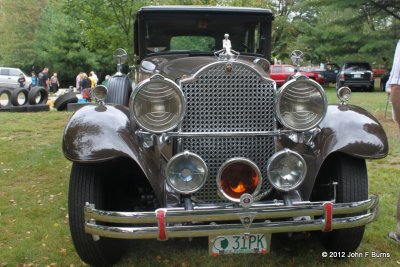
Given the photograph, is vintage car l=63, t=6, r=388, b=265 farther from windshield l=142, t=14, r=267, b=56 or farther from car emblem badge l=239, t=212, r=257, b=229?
windshield l=142, t=14, r=267, b=56

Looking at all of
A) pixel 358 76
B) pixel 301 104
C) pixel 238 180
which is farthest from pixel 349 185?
pixel 358 76

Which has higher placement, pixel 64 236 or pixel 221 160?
pixel 221 160

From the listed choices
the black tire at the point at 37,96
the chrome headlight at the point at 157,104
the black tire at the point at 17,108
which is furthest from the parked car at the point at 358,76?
the chrome headlight at the point at 157,104

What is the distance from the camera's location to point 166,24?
5.18 m

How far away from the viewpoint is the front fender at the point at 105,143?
3039 millimetres

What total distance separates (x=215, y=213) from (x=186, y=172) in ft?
1.16

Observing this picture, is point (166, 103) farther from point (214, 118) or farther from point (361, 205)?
point (361, 205)

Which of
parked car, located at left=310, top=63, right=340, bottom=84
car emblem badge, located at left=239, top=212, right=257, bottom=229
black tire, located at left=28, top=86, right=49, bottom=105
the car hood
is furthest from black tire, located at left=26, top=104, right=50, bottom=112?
parked car, located at left=310, top=63, right=340, bottom=84

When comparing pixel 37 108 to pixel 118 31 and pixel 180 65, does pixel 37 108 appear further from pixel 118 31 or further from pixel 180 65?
pixel 180 65

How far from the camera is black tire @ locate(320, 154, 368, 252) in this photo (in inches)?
131

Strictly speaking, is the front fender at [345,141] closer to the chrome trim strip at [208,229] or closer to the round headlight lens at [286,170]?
the round headlight lens at [286,170]

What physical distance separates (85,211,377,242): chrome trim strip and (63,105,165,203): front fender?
387mm

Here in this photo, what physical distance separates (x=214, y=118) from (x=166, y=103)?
345 millimetres

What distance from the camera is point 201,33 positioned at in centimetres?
523
